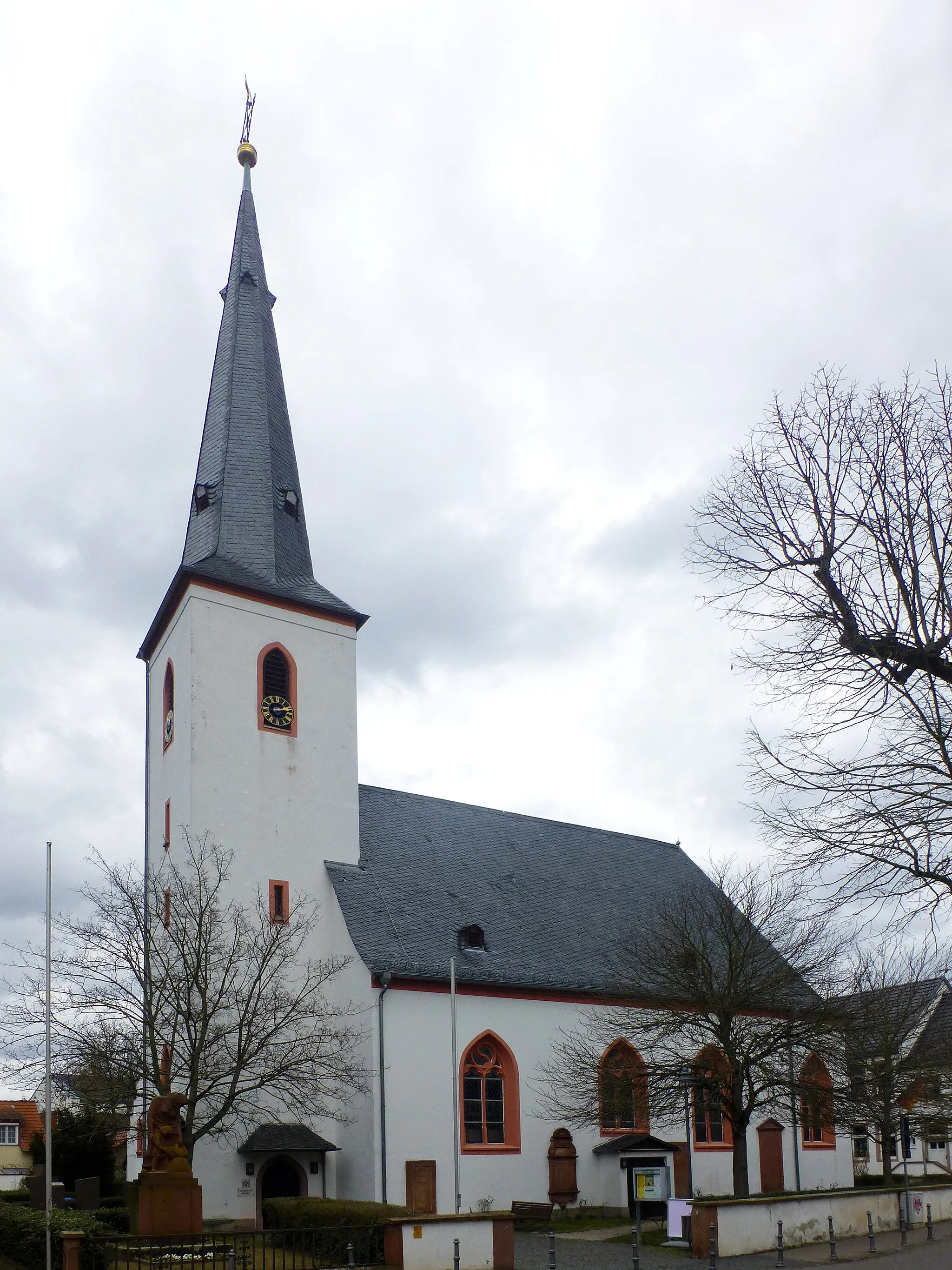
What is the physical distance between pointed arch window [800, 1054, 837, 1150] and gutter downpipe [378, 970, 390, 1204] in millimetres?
8796

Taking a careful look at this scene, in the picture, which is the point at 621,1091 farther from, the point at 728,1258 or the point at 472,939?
the point at 728,1258

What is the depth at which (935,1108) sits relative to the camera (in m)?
37.0

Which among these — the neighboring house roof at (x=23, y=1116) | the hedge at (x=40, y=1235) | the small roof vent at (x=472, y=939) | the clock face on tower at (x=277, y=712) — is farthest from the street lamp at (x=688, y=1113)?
the neighboring house roof at (x=23, y=1116)

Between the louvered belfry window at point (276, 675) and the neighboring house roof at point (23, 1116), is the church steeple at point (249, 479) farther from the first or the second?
the neighboring house roof at point (23, 1116)

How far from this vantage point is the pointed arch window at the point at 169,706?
30.6m

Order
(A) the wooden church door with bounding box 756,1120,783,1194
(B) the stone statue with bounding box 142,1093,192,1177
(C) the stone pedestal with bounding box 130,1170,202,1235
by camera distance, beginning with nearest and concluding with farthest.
A: (C) the stone pedestal with bounding box 130,1170,202,1235
(B) the stone statue with bounding box 142,1093,192,1177
(A) the wooden church door with bounding box 756,1120,783,1194

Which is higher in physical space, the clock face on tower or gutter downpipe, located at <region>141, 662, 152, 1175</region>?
the clock face on tower

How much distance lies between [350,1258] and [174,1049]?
294 inches

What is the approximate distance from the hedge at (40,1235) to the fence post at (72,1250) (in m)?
0.09

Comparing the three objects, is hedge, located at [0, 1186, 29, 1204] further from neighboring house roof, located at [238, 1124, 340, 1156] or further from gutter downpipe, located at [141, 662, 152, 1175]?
neighboring house roof, located at [238, 1124, 340, 1156]

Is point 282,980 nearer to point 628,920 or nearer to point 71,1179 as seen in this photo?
point 628,920

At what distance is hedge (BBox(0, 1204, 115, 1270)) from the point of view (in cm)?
1695

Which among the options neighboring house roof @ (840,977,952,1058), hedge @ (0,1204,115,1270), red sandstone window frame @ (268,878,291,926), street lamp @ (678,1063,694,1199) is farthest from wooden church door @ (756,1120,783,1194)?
hedge @ (0,1204,115,1270)

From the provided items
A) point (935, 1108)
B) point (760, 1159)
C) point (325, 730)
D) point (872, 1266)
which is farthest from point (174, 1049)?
point (935, 1108)
